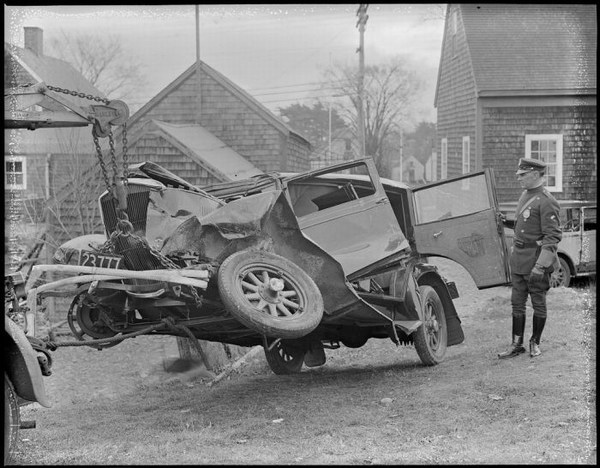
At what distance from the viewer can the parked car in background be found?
A: 612 inches

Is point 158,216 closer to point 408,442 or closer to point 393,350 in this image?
point 408,442

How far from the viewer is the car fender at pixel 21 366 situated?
518cm

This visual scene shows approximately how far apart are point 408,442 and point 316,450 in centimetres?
67

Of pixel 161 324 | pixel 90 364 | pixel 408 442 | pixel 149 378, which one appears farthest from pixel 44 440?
pixel 90 364

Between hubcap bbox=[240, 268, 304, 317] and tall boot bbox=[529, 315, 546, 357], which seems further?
tall boot bbox=[529, 315, 546, 357]

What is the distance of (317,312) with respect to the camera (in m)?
6.81

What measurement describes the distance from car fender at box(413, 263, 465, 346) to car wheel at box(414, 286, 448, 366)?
8 cm

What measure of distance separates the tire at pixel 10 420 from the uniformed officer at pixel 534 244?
543 cm

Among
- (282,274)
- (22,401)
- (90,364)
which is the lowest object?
(90,364)

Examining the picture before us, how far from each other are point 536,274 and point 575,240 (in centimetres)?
736

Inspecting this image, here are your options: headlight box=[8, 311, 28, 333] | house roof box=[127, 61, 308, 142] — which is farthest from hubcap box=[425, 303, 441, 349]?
house roof box=[127, 61, 308, 142]

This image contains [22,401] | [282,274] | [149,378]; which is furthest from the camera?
[149,378]

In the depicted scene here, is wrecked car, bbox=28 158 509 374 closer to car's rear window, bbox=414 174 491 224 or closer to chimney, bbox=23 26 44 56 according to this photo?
car's rear window, bbox=414 174 491 224

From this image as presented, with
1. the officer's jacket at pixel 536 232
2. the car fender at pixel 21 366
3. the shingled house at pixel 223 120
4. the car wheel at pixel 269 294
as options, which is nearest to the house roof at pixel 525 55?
the shingled house at pixel 223 120
